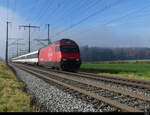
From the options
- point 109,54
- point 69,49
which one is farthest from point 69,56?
point 109,54

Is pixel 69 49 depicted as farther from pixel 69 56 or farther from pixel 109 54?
pixel 109 54

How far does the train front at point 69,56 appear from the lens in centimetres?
1816

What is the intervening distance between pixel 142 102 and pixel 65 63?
498 inches

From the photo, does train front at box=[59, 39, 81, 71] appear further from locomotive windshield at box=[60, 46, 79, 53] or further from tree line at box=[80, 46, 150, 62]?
tree line at box=[80, 46, 150, 62]

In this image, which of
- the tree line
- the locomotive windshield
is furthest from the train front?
the tree line

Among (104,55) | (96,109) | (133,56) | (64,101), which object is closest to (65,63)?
(64,101)

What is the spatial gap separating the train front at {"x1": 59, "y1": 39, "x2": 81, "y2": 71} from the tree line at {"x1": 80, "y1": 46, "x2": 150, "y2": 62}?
95439 mm

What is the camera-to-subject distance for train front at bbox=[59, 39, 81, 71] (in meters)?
18.2

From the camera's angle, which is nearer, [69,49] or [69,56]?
[69,56]

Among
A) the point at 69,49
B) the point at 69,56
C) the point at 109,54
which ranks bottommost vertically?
the point at 69,56

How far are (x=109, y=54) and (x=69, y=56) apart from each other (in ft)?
381

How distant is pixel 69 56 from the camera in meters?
18.4

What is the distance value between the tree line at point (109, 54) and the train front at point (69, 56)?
3757 inches

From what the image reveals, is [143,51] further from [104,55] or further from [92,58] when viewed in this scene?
[92,58]
